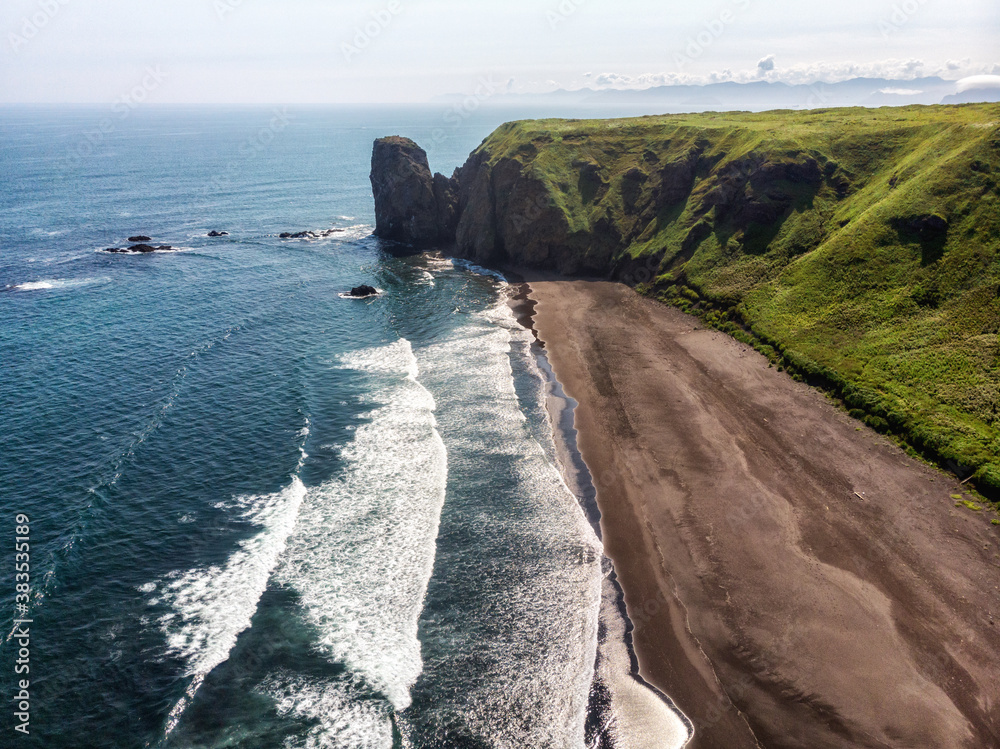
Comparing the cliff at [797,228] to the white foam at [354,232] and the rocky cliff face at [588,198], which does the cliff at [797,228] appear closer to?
the rocky cliff face at [588,198]

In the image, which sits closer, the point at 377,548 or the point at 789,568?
the point at 789,568

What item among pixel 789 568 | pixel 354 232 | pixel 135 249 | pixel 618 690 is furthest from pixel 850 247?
pixel 135 249

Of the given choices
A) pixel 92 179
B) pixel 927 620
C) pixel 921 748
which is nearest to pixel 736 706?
pixel 921 748

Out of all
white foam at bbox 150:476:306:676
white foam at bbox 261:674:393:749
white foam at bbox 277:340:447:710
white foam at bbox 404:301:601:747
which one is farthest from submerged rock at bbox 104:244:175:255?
white foam at bbox 261:674:393:749

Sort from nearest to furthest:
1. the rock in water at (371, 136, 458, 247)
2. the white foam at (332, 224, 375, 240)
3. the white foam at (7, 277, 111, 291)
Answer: the white foam at (7, 277, 111, 291) < the rock in water at (371, 136, 458, 247) < the white foam at (332, 224, 375, 240)

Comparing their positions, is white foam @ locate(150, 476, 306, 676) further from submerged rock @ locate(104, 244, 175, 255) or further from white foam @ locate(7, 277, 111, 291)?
submerged rock @ locate(104, 244, 175, 255)

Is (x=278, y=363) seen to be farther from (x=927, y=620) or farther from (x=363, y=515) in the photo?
(x=927, y=620)

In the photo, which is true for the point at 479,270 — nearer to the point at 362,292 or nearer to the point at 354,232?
the point at 362,292
